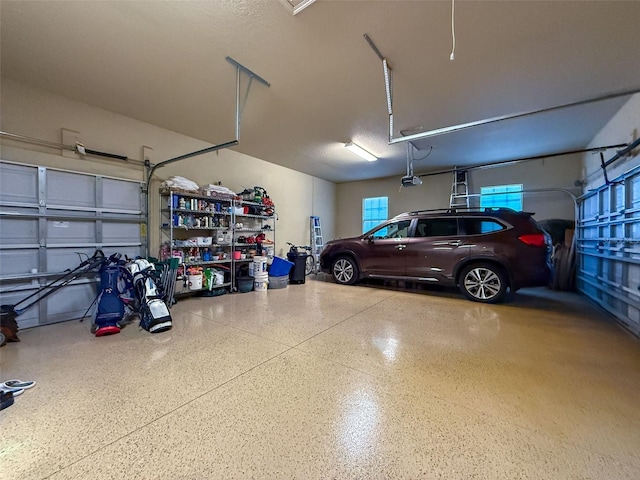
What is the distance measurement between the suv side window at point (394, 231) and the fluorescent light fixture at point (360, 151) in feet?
5.38

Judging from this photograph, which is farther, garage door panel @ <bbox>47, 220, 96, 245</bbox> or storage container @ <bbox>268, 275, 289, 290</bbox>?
storage container @ <bbox>268, 275, 289, 290</bbox>

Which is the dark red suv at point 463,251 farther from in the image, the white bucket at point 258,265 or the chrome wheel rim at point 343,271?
the white bucket at point 258,265

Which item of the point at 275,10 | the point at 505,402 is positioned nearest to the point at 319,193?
the point at 275,10

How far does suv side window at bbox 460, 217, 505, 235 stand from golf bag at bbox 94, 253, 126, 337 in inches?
206

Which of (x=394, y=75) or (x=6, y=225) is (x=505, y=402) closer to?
(x=394, y=75)

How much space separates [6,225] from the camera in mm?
2928

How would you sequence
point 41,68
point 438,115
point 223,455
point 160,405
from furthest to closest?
1. point 438,115
2. point 41,68
3. point 160,405
4. point 223,455

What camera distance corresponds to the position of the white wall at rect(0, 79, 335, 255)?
3.01 metres

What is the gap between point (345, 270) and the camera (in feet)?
18.8

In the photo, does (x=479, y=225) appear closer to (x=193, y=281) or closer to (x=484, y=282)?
(x=484, y=282)

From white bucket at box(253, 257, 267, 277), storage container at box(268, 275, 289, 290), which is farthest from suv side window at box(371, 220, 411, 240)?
white bucket at box(253, 257, 267, 277)

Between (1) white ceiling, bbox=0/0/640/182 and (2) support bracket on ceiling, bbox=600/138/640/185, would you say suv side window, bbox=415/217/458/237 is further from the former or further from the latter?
(2) support bracket on ceiling, bbox=600/138/640/185

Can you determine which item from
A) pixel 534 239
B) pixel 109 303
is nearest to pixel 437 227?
pixel 534 239

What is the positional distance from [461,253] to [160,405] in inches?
177
